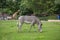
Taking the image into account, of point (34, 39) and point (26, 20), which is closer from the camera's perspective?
point (34, 39)

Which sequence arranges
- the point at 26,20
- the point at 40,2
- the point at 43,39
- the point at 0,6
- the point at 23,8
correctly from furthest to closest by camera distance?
the point at 0,6, the point at 23,8, the point at 26,20, the point at 43,39, the point at 40,2

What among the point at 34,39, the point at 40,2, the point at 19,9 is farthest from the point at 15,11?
the point at 40,2

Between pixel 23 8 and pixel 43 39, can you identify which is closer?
pixel 43 39

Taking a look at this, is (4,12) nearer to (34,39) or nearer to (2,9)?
(2,9)

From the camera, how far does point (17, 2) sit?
46.6 meters

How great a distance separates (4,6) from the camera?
160 feet

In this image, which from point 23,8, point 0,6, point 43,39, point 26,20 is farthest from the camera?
point 0,6

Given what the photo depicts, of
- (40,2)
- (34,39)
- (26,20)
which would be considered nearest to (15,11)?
(26,20)

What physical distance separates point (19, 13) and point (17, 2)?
7.98ft

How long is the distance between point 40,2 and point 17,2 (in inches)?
1407

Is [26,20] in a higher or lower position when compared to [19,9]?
higher

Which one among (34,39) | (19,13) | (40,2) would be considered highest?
(40,2)

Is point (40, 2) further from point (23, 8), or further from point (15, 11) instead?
point (15, 11)

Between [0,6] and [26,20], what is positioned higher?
[26,20]
